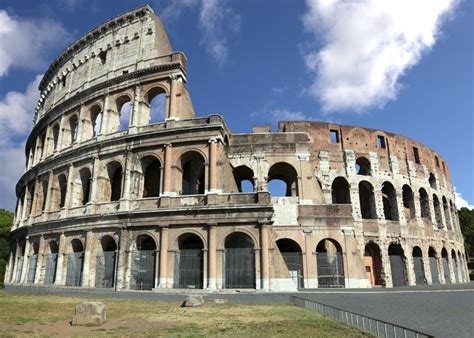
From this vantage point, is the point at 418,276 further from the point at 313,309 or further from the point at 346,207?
the point at 313,309

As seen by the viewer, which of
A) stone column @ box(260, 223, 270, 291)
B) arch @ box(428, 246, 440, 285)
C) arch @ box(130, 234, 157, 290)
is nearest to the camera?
stone column @ box(260, 223, 270, 291)

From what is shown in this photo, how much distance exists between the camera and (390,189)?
26.6 metres

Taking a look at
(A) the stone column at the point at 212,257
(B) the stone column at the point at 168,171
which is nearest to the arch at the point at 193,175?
(B) the stone column at the point at 168,171

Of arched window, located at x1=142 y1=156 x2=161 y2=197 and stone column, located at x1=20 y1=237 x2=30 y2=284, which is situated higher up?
arched window, located at x1=142 y1=156 x2=161 y2=197

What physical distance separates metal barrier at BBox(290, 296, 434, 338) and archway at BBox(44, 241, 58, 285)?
15.5 meters

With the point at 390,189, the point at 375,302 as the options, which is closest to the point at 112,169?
the point at 375,302

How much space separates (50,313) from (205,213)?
27.3 ft

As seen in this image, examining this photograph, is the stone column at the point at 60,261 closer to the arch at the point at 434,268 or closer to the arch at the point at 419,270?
the arch at the point at 419,270

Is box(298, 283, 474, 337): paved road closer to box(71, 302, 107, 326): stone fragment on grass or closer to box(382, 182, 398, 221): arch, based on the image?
box(71, 302, 107, 326): stone fragment on grass

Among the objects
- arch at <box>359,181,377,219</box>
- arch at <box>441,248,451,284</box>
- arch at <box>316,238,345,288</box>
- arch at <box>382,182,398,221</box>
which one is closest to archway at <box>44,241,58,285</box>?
arch at <box>316,238,345,288</box>

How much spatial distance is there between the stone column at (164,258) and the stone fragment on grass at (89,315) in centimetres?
867

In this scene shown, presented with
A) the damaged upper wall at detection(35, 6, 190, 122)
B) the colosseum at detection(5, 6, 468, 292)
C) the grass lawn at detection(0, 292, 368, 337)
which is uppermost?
the damaged upper wall at detection(35, 6, 190, 122)

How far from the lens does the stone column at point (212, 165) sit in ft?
59.1

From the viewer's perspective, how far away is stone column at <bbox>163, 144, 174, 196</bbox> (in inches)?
731
